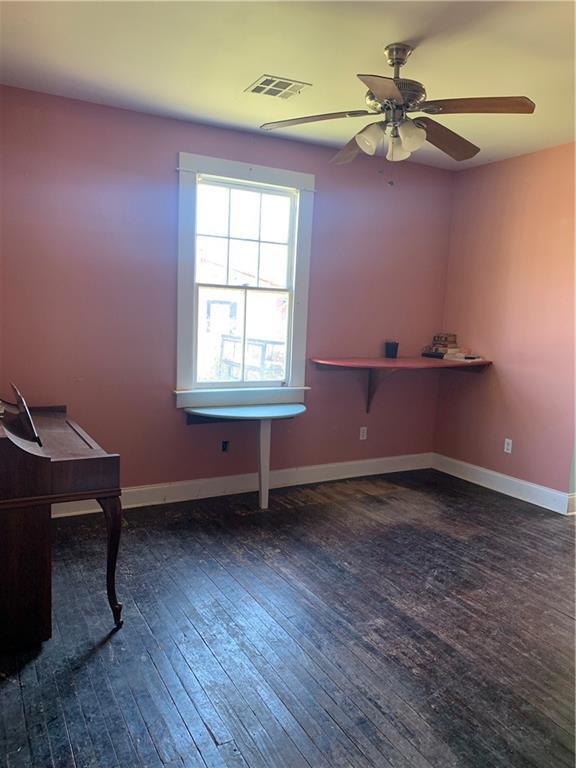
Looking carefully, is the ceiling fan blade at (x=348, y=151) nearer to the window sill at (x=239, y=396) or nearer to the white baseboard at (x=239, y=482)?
the window sill at (x=239, y=396)

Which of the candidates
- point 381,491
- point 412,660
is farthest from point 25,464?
point 381,491

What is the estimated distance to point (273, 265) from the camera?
13.3 ft

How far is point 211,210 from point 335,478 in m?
2.32

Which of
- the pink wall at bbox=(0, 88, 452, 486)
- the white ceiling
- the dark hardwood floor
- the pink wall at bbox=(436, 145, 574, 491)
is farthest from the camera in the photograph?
the pink wall at bbox=(436, 145, 574, 491)

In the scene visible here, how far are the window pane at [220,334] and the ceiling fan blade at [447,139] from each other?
72.6 inches

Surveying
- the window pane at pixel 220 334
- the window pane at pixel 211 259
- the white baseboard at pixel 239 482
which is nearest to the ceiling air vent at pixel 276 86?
the window pane at pixel 211 259

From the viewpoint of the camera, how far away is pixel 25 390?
10.9 feet

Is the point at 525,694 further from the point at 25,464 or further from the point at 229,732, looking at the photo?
the point at 25,464

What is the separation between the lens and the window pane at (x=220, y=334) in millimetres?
3859

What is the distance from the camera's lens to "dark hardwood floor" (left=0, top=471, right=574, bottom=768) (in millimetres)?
1741

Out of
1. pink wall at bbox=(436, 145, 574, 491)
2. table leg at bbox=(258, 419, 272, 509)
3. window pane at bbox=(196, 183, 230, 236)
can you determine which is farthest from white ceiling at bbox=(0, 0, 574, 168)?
table leg at bbox=(258, 419, 272, 509)

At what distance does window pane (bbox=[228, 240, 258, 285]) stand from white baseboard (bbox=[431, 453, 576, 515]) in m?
2.40

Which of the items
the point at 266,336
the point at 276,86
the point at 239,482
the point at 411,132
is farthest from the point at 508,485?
the point at 276,86

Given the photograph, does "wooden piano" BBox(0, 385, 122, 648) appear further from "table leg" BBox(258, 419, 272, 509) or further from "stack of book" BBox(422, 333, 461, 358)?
"stack of book" BBox(422, 333, 461, 358)
